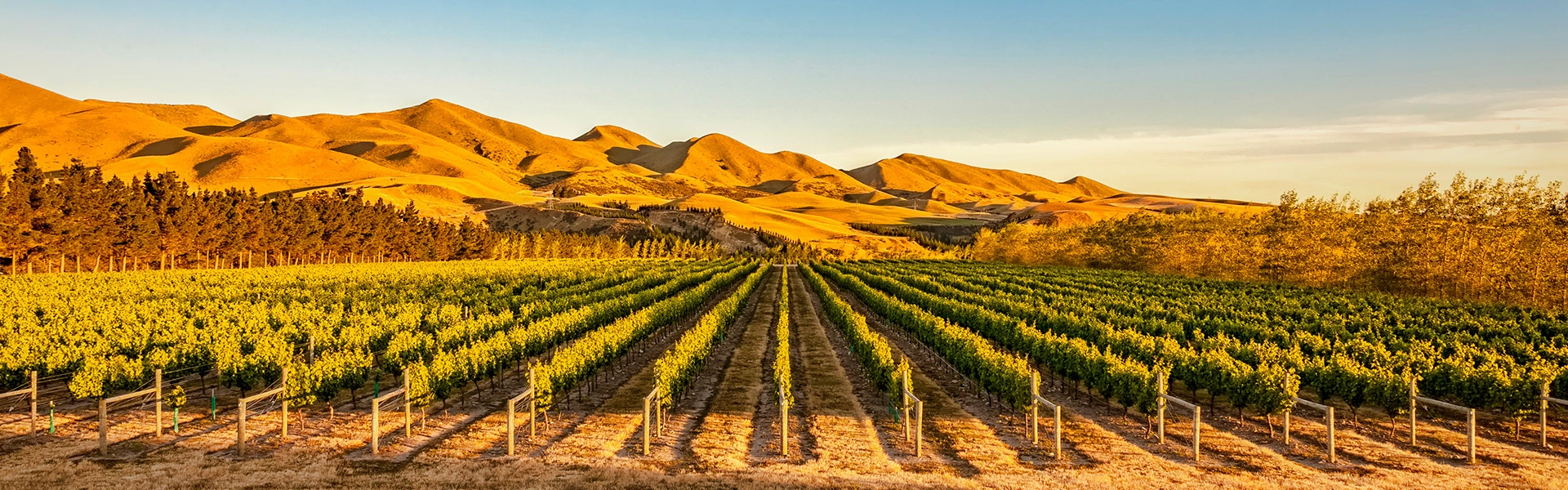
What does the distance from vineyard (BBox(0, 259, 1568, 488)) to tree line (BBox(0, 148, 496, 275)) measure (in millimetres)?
35294

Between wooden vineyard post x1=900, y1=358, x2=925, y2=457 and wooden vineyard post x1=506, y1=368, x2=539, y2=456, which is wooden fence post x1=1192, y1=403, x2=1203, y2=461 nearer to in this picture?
wooden vineyard post x1=900, y1=358, x2=925, y2=457

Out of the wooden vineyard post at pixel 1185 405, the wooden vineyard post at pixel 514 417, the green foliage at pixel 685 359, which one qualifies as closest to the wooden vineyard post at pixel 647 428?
the green foliage at pixel 685 359

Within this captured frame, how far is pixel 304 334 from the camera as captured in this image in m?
28.9

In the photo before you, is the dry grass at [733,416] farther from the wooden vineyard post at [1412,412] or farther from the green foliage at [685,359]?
the wooden vineyard post at [1412,412]

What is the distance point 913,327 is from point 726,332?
9905 millimetres

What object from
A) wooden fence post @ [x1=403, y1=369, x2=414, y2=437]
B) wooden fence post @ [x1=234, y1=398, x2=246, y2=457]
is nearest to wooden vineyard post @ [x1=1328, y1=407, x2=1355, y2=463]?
wooden fence post @ [x1=403, y1=369, x2=414, y2=437]

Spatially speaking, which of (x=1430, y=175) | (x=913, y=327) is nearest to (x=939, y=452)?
(x=913, y=327)

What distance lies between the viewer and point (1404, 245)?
5253cm

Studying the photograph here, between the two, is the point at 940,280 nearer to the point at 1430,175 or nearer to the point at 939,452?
the point at 1430,175

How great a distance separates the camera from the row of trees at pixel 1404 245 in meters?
44.4

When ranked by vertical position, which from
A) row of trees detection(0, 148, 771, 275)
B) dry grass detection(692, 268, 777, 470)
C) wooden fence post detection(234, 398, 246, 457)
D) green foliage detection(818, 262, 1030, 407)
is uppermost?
row of trees detection(0, 148, 771, 275)

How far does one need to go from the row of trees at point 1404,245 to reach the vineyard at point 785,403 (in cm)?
Answer: 1570

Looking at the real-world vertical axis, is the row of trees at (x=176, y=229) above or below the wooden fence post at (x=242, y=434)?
above

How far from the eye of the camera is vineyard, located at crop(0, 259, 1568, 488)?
1526 centimetres
